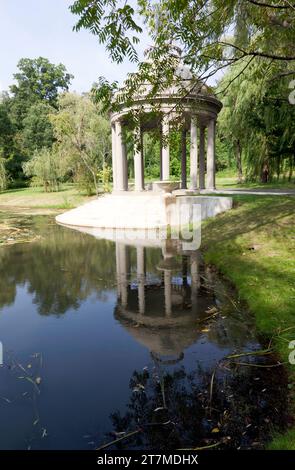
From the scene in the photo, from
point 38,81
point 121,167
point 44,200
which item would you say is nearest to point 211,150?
point 121,167

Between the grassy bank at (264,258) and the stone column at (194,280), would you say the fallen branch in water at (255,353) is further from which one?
the stone column at (194,280)

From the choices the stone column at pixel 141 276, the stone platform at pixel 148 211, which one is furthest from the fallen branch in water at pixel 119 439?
the stone platform at pixel 148 211

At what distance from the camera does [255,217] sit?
46.5ft

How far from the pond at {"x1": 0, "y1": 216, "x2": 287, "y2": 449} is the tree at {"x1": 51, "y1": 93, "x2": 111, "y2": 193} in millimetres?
23986

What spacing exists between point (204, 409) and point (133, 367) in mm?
1381

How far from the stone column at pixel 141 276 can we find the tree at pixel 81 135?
2031 centimetres

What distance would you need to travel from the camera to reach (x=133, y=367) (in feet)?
17.2

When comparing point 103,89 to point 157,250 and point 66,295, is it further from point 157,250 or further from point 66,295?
point 157,250

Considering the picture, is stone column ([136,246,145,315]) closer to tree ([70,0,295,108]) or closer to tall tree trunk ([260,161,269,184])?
tree ([70,0,295,108])

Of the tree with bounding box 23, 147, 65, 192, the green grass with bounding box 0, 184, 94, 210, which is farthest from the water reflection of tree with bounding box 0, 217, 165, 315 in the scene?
the tree with bounding box 23, 147, 65, 192

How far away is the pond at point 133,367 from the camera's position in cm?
391

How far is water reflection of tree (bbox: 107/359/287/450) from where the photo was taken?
12.2ft
